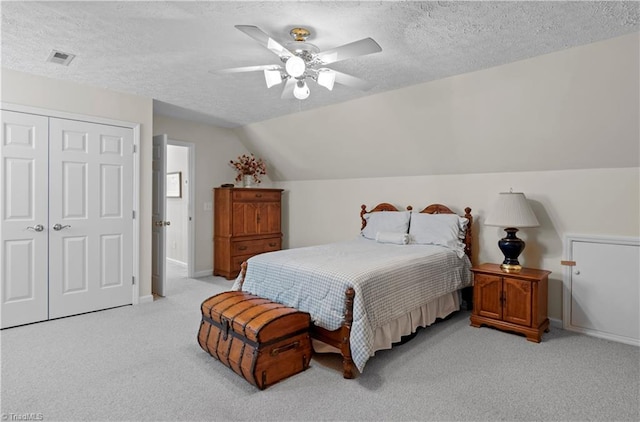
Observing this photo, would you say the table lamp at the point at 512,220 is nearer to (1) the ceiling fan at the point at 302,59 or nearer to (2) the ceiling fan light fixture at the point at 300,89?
(1) the ceiling fan at the point at 302,59

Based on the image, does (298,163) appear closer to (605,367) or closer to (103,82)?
(103,82)

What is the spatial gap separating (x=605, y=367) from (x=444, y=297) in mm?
1307

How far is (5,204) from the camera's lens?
10.9ft

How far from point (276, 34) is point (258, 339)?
81.6 inches

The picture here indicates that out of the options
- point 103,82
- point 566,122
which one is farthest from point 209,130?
point 566,122

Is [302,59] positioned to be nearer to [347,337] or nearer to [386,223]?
[347,337]

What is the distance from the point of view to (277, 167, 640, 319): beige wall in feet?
10.6

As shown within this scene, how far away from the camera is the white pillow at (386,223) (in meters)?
4.30

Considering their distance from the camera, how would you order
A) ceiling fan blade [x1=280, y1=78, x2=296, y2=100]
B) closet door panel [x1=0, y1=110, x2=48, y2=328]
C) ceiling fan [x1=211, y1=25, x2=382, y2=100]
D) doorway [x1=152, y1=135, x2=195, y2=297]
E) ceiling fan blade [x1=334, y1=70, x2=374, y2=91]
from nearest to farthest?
ceiling fan [x1=211, y1=25, x2=382, y2=100] → ceiling fan blade [x1=334, y1=70, x2=374, y2=91] → ceiling fan blade [x1=280, y1=78, x2=296, y2=100] → closet door panel [x1=0, y1=110, x2=48, y2=328] → doorway [x1=152, y1=135, x2=195, y2=297]

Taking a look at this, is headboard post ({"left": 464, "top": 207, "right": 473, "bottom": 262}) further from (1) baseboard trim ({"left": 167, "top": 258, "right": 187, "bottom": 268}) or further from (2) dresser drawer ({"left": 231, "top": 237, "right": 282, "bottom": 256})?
(1) baseboard trim ({"left": 167, "top": 258, "right": 187, "bottom": 268})

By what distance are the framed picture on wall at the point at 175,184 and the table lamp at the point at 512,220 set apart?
507cm

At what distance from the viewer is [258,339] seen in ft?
7.60

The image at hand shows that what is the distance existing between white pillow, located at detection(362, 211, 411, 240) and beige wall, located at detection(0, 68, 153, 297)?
2.66m

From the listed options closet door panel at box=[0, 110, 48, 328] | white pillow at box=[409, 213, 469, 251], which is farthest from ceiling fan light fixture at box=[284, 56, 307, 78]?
closet door panel at box=[0, 110, 48, 328]
